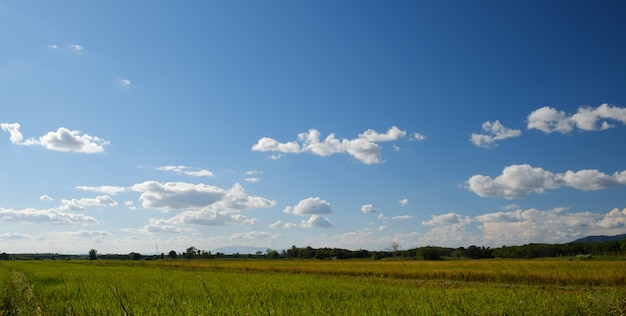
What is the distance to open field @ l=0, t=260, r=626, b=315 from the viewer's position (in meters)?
6.98

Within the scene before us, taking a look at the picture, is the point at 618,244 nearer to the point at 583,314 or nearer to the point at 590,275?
the point at 590,275

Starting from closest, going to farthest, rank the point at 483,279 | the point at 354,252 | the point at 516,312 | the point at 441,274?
1. the point at 516,312
2. the point at 483,279
3. the point at 441,274
4. the point at 354,252

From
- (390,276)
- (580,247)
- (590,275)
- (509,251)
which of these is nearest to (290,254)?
(509,251)

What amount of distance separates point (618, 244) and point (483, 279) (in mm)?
124493

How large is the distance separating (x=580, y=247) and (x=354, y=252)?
3104 inches

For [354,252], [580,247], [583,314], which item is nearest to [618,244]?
[580,247]

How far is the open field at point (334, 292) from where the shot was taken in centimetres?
698

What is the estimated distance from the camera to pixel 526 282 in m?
32.1

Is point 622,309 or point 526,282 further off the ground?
point 622,309

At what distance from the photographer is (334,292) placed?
639 inches

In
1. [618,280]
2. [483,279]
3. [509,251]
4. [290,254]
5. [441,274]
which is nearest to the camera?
[618,280]

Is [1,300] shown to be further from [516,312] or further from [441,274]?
[441,274]

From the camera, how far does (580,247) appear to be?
139m

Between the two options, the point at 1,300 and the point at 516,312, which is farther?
the point at 1,300
